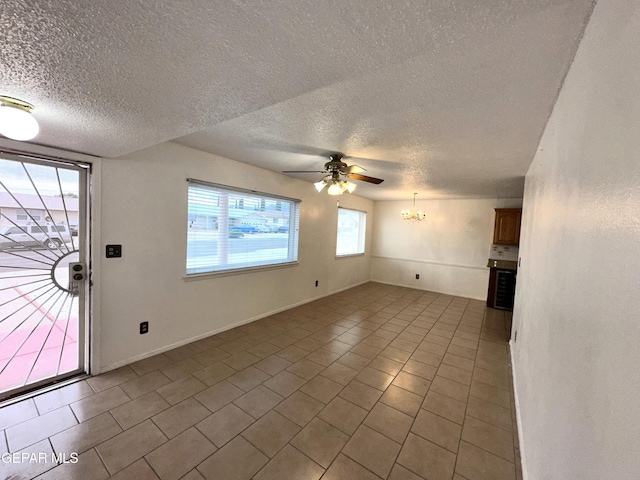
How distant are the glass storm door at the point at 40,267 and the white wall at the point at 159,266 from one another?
7.7 inches

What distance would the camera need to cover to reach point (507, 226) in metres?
4.91

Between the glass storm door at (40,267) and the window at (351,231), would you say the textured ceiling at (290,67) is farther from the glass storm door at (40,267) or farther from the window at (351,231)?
the window at (351,231)

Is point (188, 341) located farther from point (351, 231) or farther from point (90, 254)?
point (351, 231)

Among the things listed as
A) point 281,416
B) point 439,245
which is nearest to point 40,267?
point 281,416

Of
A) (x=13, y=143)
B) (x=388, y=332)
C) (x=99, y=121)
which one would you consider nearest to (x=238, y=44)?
(x=99, y=121)

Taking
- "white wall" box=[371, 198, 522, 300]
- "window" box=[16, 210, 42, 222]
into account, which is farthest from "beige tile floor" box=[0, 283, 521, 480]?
"white wall" box=[371, 198, 522, 300]

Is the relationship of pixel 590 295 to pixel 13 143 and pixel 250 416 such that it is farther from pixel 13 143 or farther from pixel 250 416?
pixel 13 143

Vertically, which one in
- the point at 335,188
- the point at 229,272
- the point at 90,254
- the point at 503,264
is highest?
the point at 335,188

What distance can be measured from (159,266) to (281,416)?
1947 mm

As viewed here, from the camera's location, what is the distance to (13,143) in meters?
1.90

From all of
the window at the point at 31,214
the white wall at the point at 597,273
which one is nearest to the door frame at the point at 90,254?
the window at the point at 31,214

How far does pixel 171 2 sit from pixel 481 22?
902 millimetres

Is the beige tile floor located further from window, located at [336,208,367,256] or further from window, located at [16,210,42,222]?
window, located at [336,208,367,256]

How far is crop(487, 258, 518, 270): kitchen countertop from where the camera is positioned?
4.81m
